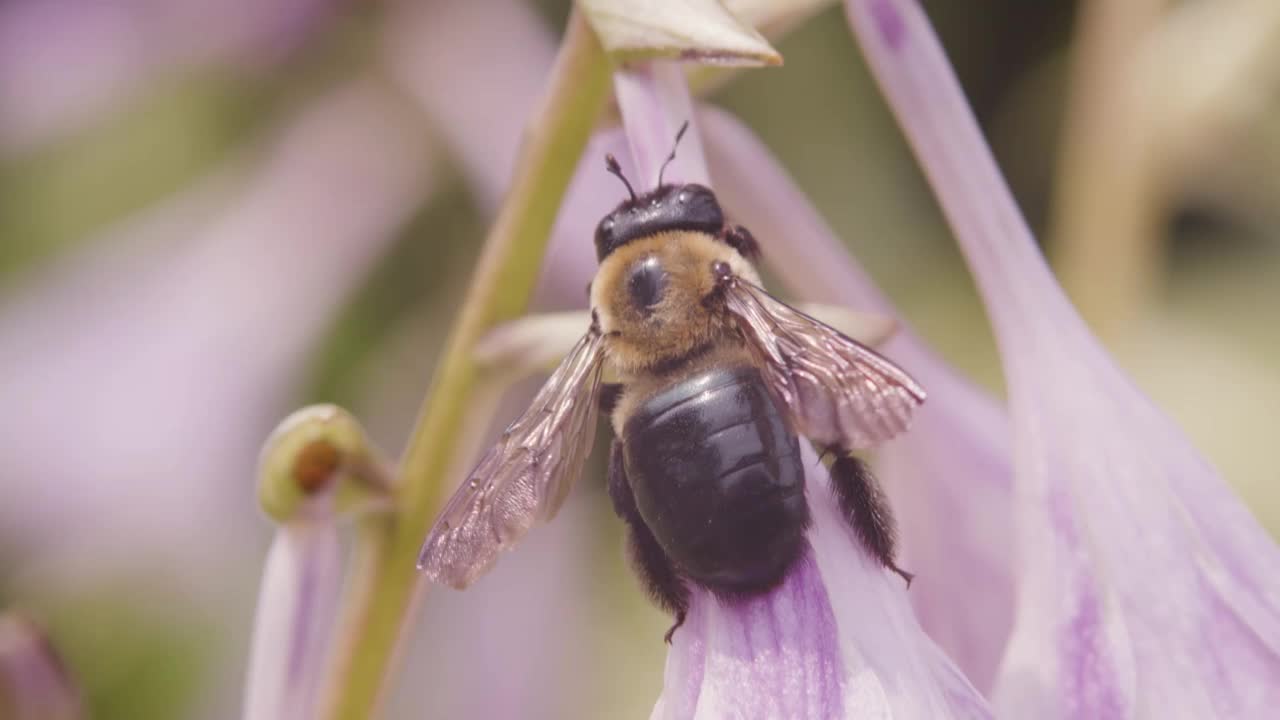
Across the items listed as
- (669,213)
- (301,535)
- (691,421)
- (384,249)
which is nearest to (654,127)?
(669,213)

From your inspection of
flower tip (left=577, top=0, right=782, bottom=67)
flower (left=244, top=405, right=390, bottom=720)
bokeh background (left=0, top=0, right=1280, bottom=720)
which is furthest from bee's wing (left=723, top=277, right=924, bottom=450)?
bokeh background (left=0, top=0, right=1280, bottom=720)

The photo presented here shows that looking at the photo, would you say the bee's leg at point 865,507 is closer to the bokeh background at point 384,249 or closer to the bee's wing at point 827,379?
the bee's wing at point 827,379

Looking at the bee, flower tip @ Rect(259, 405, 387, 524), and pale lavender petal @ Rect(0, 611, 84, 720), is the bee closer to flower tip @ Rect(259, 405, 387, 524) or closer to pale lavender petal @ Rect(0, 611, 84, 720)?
flower tip @ Rect(259, 405, 387, 524)

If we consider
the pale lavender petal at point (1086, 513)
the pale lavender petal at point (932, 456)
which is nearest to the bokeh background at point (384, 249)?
the pale lavender petal at point (932, 456)

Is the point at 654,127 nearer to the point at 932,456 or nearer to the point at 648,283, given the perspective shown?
the point at 648,283

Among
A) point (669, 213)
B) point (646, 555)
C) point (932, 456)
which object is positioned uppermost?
point (669, 213)

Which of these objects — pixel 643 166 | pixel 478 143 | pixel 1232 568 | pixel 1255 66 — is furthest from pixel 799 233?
pixel 1255 66

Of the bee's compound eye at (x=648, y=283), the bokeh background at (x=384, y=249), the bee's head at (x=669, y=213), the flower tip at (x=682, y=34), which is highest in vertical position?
the flower tip at (x=682, y=34)

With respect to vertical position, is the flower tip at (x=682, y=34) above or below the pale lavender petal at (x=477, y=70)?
above
